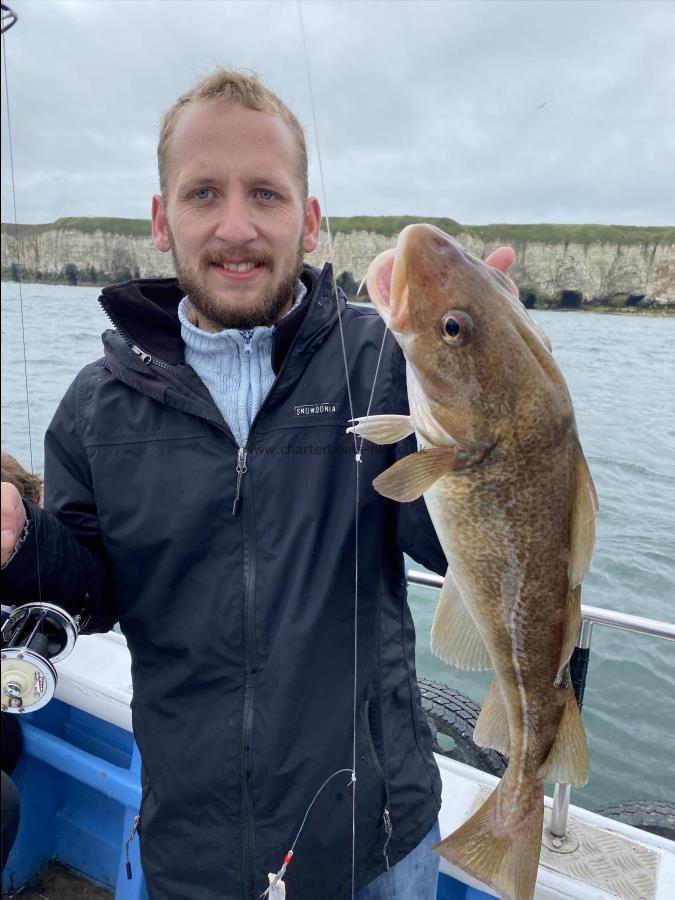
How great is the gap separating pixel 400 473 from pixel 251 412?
67cm

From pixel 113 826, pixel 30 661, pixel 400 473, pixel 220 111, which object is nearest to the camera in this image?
pixel 400 473

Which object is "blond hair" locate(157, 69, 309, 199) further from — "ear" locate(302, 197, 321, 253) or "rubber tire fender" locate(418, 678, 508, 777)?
"rubber tire fender" locate(418, 678, 508, 777)

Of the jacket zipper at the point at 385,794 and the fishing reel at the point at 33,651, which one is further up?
the fishing reel at the point at 33,651

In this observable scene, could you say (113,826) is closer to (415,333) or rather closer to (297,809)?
(297,809)

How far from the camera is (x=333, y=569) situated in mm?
1986

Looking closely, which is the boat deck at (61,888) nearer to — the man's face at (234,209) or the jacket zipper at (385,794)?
the jacket zipper at (385,794)

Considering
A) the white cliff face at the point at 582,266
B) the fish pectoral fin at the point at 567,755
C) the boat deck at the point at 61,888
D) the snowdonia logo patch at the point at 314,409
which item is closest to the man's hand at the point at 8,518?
the snowdonia logo patch at the point at 314,409

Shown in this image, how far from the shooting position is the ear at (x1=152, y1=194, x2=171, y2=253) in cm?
232

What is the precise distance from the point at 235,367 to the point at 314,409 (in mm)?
329

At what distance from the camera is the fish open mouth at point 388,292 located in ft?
5.56

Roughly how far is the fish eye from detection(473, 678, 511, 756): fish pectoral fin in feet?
3.32

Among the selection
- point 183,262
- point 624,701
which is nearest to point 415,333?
point 183,262

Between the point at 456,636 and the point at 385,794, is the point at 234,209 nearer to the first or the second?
the point at 456,636

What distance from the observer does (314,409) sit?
209 centimetres
